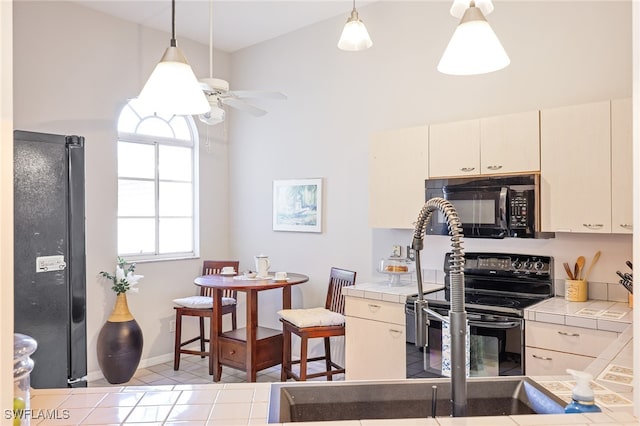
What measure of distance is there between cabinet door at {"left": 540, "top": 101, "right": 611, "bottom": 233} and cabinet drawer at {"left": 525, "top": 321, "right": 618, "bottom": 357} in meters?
0.58

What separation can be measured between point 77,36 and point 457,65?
3.65 meters

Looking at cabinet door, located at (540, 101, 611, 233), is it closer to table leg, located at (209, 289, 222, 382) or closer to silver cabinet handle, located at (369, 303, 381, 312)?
silver cabinet handle, located at (369, 303, 381, 312)

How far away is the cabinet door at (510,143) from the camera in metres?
2.84

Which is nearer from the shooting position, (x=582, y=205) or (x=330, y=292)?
(x=582, y=205)

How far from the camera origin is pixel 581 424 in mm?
989

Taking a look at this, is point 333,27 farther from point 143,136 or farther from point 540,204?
point 540,204

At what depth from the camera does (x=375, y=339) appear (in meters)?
3.23

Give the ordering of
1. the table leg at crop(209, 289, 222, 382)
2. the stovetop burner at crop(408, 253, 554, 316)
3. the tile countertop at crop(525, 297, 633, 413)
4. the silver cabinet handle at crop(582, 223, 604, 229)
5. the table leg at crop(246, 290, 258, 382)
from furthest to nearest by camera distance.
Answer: the table leg at crop(209, 289, 222, 382) < the table leg at crop(246, 290, 258, 382) < the stovetop burner at crop(408, 253, 554, 316) < the silver cabinet handle at crop(582, 223, 604, 229) < the tile countertop at crop(525, 297, 633, 413)

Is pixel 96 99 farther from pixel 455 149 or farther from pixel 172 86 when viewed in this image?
pixel 172 86

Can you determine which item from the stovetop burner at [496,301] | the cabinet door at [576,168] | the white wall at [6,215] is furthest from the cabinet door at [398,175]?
the white wall at [6,215]

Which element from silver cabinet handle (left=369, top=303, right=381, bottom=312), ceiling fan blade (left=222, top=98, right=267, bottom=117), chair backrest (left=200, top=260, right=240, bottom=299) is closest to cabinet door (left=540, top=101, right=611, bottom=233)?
silver cabinet handle (left=369, top=303, right=381, bottom=312)

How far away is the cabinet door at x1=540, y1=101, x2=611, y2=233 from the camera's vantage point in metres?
2.59

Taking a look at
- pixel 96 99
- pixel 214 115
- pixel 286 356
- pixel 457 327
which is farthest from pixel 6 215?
pixel 96 99

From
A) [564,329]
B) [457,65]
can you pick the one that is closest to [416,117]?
[564,329]
